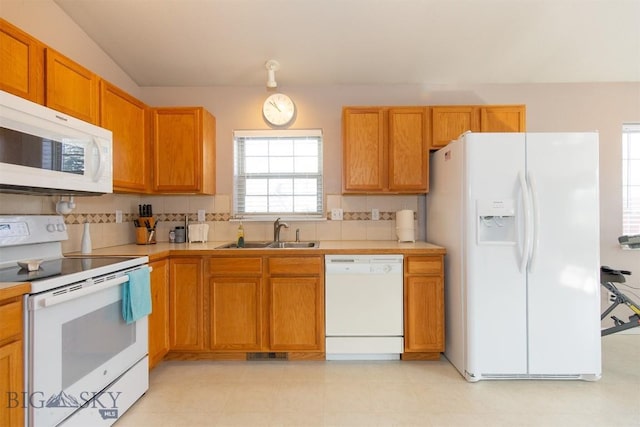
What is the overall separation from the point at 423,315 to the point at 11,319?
242cm

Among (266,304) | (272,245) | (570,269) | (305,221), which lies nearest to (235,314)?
(266,304)

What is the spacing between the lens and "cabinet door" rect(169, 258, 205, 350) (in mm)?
2549

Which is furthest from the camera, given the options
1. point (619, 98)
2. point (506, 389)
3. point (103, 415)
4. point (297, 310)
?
point (619, 98)

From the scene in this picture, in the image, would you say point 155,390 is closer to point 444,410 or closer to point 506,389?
point 444,410

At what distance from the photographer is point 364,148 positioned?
2.93m

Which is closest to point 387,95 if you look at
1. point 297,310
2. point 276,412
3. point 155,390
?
point 297,310

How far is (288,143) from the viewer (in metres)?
3.31

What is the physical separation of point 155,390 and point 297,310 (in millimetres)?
1090

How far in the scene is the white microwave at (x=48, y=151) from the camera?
1.51 m

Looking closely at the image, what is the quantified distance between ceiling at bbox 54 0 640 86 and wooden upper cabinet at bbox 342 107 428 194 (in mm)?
485

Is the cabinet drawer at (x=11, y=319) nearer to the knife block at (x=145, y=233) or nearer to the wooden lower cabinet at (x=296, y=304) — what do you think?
the wooden lower cabinet at (x=296, y=304)

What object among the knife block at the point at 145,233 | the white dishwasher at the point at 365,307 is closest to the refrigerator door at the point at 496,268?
the white dishwasher at the point at 365,307

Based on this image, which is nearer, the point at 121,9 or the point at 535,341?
the point at 535,341

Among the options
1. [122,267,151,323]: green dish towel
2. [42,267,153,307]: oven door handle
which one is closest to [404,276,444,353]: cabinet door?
[122,267,151,323]: green dish towel
